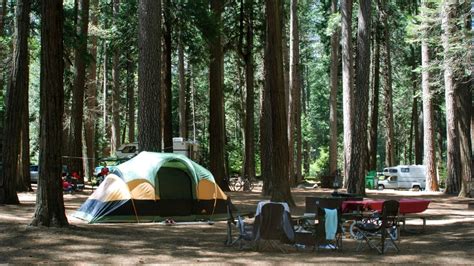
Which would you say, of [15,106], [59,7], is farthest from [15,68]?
[59,7]

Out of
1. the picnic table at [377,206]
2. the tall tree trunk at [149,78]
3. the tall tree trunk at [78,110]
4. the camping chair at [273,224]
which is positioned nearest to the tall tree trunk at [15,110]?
the tall tree trunk at [149,78]

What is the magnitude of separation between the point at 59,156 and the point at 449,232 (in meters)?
8.12

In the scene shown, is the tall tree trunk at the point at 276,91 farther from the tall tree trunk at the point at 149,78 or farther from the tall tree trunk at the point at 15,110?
the tall tree trunk at the point at 15,110

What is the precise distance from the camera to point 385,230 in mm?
9227

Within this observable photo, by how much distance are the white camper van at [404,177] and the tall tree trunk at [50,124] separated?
86.5 ft

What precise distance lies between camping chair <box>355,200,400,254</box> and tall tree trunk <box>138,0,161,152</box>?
713 centimetres

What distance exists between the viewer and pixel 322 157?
5491 centimetres

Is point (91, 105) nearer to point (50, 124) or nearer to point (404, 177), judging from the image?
point (404, 177)

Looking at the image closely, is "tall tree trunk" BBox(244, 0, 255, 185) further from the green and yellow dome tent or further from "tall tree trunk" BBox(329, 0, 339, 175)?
the green and yellow dome tent

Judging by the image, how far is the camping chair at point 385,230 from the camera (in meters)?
9.16

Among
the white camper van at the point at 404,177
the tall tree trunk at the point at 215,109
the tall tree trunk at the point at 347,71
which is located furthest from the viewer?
the white camper van at the point at 404,177

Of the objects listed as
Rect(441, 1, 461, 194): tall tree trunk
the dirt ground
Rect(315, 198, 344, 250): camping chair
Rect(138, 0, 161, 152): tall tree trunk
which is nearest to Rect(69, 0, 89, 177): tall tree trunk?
Rect(138, 0, 161, 152): tall tree trunk

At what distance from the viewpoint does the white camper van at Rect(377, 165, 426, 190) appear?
33.5 m

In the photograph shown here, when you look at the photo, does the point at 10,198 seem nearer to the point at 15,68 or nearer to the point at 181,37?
the point at 15,68
